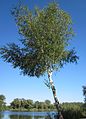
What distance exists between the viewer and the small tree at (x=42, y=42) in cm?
3766

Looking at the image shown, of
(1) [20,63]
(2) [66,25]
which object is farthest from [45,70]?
(2) [66,25]

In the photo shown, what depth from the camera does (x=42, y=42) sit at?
37.4 metres

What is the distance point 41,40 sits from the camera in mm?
37562

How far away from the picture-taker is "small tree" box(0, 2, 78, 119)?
3766 centimetres

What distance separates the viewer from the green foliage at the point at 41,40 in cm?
3772

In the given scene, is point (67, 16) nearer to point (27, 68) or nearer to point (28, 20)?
point (28, 20)

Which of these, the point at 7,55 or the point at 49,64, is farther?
the point at 7,55

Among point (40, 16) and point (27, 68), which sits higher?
point (40, 16)

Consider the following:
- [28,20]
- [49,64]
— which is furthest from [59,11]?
[49,64]

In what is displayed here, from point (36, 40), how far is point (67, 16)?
17.2 ft

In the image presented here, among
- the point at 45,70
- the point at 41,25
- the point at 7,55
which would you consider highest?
the point at 41,25

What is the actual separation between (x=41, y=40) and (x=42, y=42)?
316 mm

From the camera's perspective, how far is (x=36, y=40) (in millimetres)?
37688

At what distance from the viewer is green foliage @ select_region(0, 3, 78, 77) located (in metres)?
37.7
